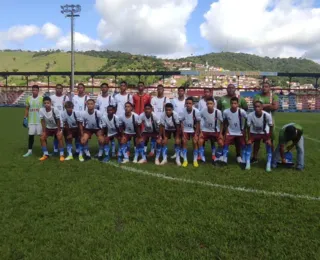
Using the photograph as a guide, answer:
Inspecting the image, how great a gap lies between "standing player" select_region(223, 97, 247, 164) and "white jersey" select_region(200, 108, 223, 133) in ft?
0.50

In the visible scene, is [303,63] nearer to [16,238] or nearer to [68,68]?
[68,68]

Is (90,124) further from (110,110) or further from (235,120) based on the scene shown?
(235,120)

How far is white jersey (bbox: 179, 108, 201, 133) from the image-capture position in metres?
8.20

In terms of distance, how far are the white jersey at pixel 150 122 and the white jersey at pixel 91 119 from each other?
3.52ft

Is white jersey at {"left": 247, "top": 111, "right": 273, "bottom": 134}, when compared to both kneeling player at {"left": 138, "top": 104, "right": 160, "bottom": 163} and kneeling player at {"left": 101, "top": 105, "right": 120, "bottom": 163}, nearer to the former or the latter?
kneeling player at {"left": 138, "top": 104, "right": 160, "bottom": 163}

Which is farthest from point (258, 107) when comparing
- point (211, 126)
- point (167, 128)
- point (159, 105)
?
point (159, 105)

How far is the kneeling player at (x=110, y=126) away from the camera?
8.42 m

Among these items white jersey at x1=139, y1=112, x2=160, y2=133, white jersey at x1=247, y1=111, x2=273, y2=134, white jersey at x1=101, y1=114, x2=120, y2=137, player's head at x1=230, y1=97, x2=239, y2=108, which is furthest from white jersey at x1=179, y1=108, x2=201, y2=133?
white jersey at x1=101, y1=114, x2=120, y2=137

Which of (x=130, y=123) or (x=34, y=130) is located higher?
(x=130, y=123)

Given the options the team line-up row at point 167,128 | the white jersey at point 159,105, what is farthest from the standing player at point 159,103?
the team line-up row at point 167,128

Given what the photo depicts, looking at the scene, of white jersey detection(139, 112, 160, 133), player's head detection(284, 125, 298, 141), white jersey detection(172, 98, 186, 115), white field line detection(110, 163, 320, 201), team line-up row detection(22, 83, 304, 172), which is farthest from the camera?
white jersey detection(172, 98, 186, 115)

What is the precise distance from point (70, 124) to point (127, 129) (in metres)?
1.47

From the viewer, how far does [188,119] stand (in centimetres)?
830

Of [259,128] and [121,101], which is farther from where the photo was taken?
[121,101]
